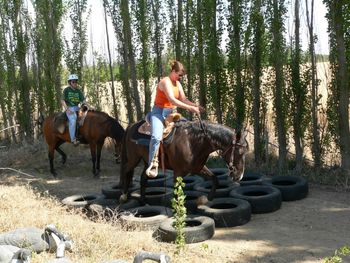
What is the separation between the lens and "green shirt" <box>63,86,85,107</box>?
35.3 ft

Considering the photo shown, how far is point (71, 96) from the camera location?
10.8 m

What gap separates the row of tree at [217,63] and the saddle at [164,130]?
4.15 m

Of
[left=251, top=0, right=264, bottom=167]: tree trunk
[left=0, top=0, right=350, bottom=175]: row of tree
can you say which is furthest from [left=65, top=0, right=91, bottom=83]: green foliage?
[left=251, top=0, right=264, bottom=167]: tree trunk

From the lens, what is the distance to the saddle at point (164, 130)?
6.62 metres

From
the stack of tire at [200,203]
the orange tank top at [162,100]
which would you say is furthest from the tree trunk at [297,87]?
the orange tank top at [162,100]

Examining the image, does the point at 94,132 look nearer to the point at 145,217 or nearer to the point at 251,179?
the point at 251,179

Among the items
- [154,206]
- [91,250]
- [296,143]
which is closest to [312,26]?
[296,143]

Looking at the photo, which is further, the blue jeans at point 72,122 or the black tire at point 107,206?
the blue jeans at point 72,122

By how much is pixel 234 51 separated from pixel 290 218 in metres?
5.33

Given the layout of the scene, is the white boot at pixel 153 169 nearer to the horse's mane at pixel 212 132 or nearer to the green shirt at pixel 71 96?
the horse's mane at pixel 212 132

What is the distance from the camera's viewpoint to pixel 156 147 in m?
6.51

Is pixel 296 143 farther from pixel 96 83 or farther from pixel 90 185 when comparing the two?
pixel 96 83

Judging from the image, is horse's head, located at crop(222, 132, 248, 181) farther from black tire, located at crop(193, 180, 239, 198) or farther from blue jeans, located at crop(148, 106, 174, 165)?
black tire, located at crop(193, 180, 239, 198)

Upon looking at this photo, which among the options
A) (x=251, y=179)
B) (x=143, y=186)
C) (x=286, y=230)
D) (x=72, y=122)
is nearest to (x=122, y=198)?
(x=143, y=186)
